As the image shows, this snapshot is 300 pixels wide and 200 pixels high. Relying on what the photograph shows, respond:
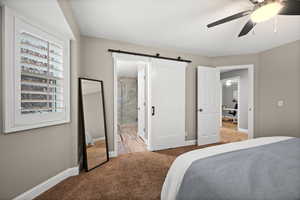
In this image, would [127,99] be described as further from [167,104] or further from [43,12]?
[43,12]

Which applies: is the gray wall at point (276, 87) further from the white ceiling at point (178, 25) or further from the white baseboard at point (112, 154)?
the white baseboard at point (112, 154)

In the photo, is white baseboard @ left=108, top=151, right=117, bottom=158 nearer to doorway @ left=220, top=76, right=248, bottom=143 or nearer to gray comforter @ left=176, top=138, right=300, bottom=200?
gray comforter @ left=176, top=138, right=300, bottom=200

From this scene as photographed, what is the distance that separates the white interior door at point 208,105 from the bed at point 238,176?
82.9 inches

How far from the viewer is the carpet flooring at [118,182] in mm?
1490

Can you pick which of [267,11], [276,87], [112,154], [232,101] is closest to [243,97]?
[276,87]

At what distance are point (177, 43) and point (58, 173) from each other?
304 centimetres

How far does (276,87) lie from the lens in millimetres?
2867

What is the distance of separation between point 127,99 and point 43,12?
188 inches

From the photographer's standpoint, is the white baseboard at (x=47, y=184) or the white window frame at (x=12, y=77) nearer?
the white window frame at (x=12, y=77)

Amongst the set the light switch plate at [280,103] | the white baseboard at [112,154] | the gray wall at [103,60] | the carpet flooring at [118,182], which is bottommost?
the carpet flooring at [118,182]

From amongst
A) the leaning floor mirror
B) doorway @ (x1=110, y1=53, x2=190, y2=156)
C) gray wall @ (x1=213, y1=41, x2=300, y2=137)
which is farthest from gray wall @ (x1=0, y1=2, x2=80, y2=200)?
gray wall @ (x1=213, y1=41, x2=300, y2=137)

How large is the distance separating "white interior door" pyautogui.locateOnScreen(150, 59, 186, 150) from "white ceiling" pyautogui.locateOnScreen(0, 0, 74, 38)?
1762 millimetres

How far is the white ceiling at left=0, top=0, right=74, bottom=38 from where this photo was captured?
1.21m

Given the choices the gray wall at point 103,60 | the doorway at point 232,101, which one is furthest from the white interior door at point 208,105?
the doorway at point 232,101
